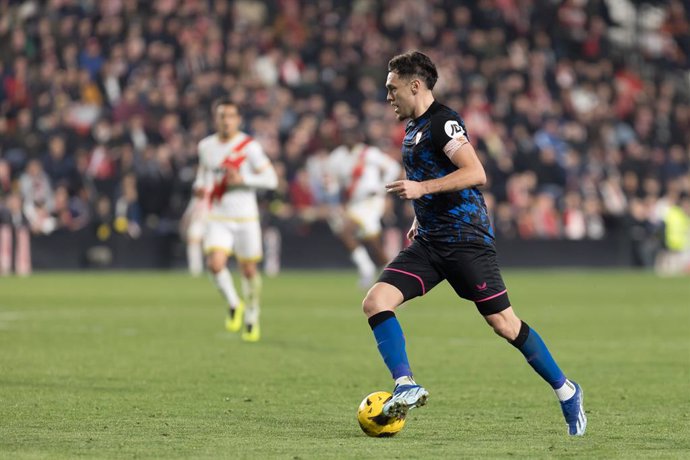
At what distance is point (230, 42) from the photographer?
31391 millimetres

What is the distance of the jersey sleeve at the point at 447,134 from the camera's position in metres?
8.16

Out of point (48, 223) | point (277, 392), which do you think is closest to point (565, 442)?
point (277, 392)

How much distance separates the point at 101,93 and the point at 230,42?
11.4 ft

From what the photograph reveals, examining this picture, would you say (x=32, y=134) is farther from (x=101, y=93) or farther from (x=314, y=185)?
(x=314, y=185)

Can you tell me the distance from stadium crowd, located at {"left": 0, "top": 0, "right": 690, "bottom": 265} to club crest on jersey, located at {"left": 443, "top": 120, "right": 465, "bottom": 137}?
683 inches

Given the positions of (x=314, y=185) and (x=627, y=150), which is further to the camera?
(x=627, y=150)

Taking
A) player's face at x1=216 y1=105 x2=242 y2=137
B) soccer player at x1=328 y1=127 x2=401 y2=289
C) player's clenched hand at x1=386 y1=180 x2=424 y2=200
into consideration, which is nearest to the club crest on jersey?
player's clenched hand at x1=386 y1=180 x2=424 y2=200

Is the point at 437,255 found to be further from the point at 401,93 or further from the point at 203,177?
the point at 203,177

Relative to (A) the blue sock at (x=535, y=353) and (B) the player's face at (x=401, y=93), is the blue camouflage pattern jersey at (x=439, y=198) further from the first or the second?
(A) the blue sock at (x=535, y=353)

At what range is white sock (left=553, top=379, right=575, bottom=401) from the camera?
831 centimetres

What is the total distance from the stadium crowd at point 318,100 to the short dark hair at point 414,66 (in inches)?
675

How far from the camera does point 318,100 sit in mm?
30688

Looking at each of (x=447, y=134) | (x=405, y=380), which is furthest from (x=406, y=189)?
(x=405, y=380)

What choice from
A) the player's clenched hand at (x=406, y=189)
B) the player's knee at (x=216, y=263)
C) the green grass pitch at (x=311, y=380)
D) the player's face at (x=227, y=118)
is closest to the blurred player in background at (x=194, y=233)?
the green grass pitch at (x=311, y=380)
